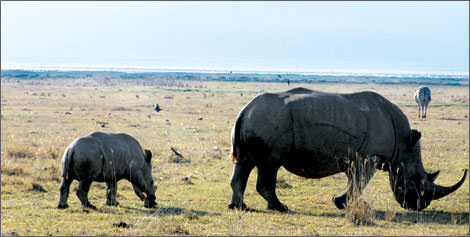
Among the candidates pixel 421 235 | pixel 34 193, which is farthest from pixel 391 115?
pixel 34 193

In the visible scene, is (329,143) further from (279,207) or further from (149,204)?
(149,204)

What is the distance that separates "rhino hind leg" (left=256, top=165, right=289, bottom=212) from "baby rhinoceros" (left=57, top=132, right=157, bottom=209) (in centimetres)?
225

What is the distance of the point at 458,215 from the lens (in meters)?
9.88

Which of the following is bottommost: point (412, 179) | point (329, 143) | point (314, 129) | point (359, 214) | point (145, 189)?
point (145, 189)

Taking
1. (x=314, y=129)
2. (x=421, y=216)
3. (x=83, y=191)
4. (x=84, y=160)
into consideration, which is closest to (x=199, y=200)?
(x=83, y=191)

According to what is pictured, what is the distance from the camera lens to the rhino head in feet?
32.7

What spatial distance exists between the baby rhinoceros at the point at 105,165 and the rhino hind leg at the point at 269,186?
7.39ft

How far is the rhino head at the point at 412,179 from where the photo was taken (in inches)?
392

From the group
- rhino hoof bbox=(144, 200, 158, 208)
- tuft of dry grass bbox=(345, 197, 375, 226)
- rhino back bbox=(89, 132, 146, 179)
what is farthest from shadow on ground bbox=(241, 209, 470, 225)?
rhino back bbox=(89, 132, 146, 179)

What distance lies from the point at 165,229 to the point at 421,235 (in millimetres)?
4004

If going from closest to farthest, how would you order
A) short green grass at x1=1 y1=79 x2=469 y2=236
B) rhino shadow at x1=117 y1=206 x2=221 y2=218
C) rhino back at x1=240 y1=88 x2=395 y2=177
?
short green grass at x1=1 y1=79 x2=469 y2=236 < rhino back at x1=240 y1=88 x2=395 y2=177 < rhino shadow at x1=117 y1=206 x2=221 y2=218

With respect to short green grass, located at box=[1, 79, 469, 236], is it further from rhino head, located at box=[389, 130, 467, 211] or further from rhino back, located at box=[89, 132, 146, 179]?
rhino back, located at box=[89, 132, 146, 179]

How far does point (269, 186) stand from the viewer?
991cm

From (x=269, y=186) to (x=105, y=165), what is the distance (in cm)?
320
